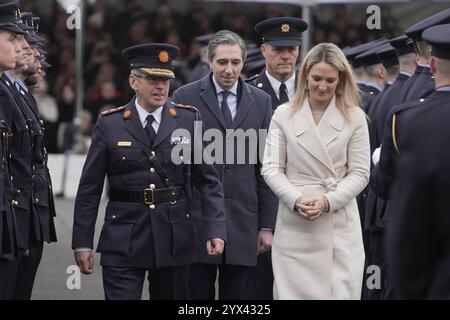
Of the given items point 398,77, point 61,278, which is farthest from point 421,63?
point 61,278

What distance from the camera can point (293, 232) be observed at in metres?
7.18

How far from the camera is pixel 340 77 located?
24.1 ft

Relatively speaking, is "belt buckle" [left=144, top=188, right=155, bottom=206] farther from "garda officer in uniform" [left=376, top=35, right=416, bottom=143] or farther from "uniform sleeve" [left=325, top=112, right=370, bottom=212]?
"garda officer in uniform" [left=376, top=35, right=416, bottom=143]

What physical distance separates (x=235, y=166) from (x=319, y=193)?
3.72 ft

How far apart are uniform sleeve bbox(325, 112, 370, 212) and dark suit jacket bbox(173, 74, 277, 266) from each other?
1120 millimetres

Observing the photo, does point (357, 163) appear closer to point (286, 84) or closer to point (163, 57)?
point (163, 57)

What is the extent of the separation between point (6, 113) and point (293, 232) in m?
1.74

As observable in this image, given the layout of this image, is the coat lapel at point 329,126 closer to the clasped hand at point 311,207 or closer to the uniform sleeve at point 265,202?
the clasped hand at point 311,207

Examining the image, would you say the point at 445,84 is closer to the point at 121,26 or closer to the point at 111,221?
the point at 111,221

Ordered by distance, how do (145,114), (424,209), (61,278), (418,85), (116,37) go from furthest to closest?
(116,37) → (61,278) → (418,85) → (145,114) → (424,209)

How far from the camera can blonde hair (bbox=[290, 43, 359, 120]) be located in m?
7.28

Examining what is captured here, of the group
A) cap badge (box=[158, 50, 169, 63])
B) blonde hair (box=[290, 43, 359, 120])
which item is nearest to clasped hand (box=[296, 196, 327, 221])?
blonde hair (box=[290, 43, 359, 120])

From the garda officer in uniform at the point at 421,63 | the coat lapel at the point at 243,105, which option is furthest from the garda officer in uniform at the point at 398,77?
the coat lapel at the point at 243,105
